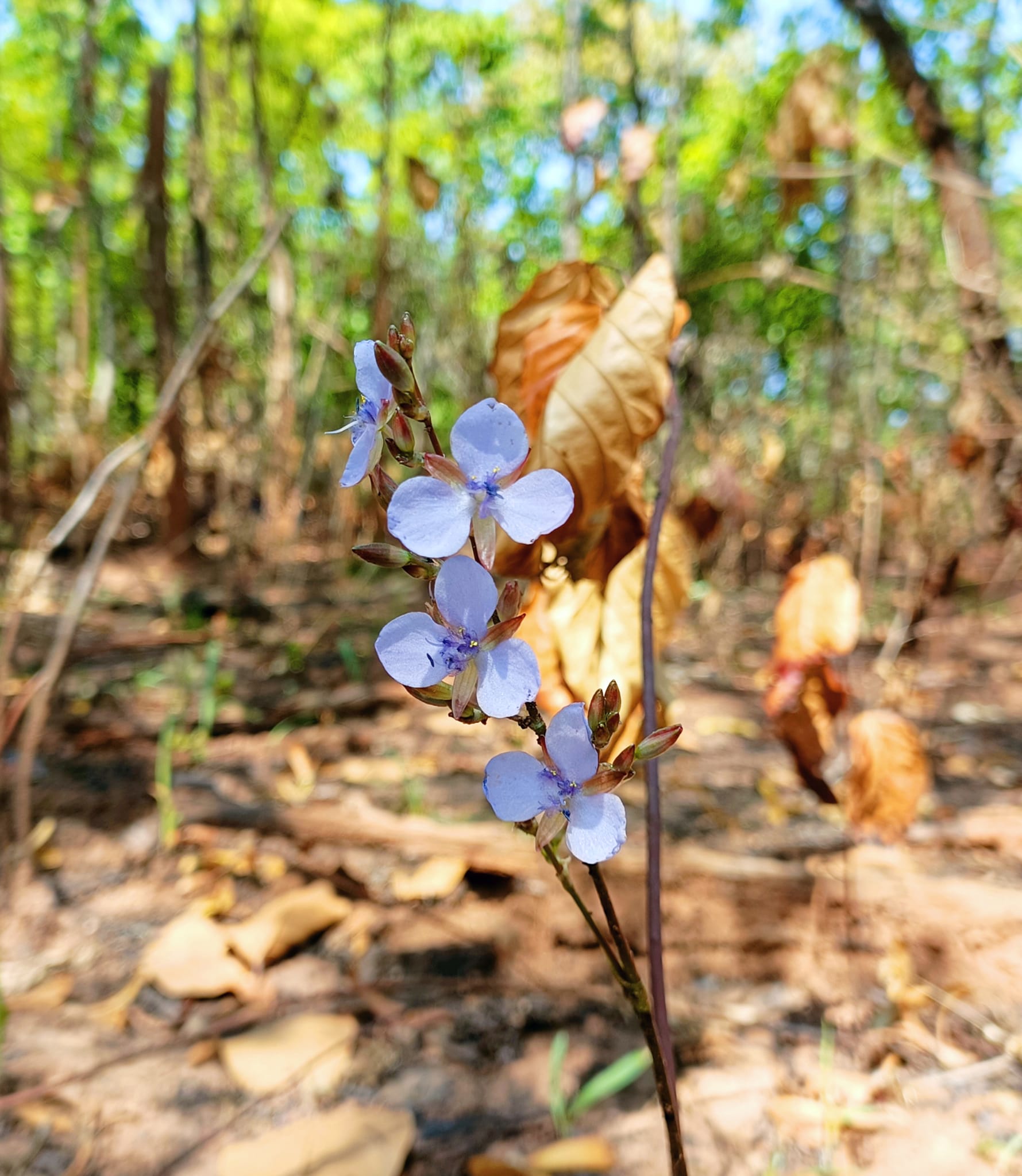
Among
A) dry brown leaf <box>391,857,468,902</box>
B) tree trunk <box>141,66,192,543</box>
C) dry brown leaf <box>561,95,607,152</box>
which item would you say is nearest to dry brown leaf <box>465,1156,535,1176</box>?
dry brown leaf <box>391,857,468,902</box>

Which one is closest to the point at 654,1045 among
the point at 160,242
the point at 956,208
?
the point at 160,242

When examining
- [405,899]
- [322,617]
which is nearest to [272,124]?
[322,617]

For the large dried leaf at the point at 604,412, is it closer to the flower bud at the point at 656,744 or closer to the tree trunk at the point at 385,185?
the flower bud at the point at 656,744

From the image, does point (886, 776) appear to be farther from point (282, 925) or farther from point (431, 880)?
point (282, 925)

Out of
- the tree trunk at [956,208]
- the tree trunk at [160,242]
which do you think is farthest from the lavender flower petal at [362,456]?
the tree trunk at [956,208]

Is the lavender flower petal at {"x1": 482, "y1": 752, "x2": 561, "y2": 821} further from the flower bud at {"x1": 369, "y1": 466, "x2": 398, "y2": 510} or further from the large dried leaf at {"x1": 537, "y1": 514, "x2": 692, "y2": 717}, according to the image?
the large dried leaf at {"x1": 537, "y1": 514, "x2": 692, "y2": 717}

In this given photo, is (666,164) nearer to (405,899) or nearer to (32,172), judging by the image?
(405,899)
